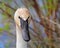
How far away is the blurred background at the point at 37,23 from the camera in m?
2.70

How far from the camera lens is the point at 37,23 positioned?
2824mm

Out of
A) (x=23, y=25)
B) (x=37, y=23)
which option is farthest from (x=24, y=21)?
(x=37, y=23)

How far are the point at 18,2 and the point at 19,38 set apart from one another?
1220mm

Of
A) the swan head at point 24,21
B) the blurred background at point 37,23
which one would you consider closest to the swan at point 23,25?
the swan head at point 24,21

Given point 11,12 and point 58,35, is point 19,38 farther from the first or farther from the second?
point 58,35

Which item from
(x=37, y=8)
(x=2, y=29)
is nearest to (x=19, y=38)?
(x=2, y=29)

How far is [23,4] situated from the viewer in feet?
9.05

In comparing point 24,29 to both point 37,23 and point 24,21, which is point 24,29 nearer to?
point 24,21

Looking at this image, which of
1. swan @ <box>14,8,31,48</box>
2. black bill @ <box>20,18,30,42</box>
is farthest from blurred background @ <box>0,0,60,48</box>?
black bill @ <box>20,18,30,42</box>

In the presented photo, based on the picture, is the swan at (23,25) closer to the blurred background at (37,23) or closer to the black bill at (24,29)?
the black bill at (24,29)

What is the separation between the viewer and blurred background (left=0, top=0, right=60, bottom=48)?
106 inches

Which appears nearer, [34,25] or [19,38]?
[19,38]

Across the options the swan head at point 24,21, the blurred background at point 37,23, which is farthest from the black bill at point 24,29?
the blurred background at point 37,23

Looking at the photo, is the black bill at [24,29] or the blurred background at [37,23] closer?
the black bill at [24,29]
